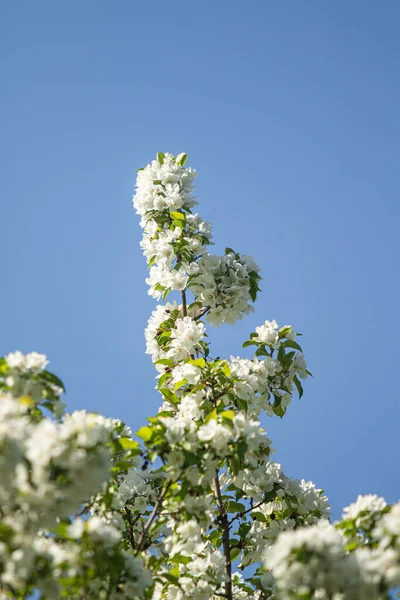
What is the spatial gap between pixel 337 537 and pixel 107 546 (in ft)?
3.40

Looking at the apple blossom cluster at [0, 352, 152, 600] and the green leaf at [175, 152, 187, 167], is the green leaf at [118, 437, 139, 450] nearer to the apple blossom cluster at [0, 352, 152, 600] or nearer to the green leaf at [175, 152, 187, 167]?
the apple blossom cluster at [0, 352, 152, 600]

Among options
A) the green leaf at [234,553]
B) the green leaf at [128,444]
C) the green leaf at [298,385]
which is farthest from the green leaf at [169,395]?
the green leaf at [128,444]

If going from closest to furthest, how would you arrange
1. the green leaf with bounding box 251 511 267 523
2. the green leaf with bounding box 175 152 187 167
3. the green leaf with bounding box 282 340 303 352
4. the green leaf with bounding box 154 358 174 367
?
the green leaf with bounding box 251 511 267 523 < the green leaf with bounding box 154 358 174 367 < the green leaf with bounding box 282 340 303 352 < the green leaf with bounding box 175 152 187 167

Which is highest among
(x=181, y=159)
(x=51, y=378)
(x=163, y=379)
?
(x=181, y=159)

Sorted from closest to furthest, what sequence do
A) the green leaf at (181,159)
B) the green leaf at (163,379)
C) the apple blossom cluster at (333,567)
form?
the apple blossom cluster at (333,567), the green leaf at (163,379), the green leaf at (181,159)

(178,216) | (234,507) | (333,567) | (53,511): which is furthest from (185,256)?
(333,567)

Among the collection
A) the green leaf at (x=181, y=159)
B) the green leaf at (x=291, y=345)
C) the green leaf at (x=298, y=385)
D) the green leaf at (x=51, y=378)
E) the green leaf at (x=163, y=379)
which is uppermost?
the green leaf at (x=181, y=159)

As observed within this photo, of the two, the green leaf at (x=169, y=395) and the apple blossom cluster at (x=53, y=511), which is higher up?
the green leaf at (x=169, y=395)

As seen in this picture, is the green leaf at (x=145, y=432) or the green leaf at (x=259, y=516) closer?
the green leaf at (x=145, y=432)

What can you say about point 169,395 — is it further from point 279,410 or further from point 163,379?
point 279,410

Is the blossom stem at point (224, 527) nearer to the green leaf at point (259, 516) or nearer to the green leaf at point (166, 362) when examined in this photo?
the green leaf at point (259, 516)

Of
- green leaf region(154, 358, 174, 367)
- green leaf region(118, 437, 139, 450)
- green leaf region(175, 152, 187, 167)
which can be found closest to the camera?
green leaf region(118, 437, 139, 450)

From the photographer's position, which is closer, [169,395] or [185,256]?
[169,395]

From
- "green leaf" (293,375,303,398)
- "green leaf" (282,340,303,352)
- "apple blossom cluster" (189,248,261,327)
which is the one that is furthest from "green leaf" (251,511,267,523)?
"apple blossom cluster" (189,248,261,327)
